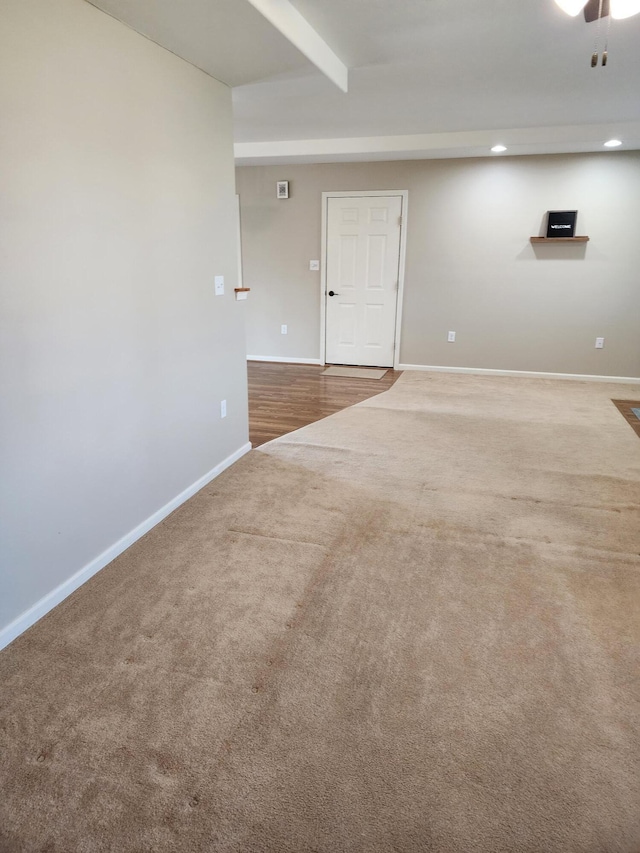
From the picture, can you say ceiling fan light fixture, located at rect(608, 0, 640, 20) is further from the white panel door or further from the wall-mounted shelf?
the white panel door

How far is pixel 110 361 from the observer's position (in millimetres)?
2398

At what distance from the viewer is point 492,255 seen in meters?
6.07

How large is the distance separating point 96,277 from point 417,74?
256 centimetres

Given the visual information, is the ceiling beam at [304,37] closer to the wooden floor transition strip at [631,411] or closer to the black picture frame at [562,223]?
the black picture frame at [562,223]

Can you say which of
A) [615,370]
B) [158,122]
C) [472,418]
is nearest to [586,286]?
[615,370]

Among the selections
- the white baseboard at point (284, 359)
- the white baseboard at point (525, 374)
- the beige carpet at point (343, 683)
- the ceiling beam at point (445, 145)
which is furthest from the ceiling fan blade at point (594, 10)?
the white baseboard at point (284, 359)

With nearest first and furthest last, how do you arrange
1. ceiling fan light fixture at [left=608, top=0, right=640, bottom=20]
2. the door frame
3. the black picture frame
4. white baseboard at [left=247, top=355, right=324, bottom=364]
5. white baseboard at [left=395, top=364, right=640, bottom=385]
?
1. ceiling fan light fixture at [left=608, top=0, right=640, bottom=20]
2. the black picture frame
3. white baseboard at [left=395, top=364, right=640, bottom=385]
4. the door frame
5. white baseboard at [left=247, top=355, right=324, bottom=364]

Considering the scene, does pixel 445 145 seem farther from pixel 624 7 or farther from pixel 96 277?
pixel 96 277

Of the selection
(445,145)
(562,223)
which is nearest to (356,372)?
(445,145)

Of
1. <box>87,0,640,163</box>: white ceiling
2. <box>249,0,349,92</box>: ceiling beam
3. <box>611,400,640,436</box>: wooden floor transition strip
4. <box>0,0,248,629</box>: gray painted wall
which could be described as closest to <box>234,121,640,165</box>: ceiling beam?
<box>87,0,640,163</box>: white ceiling

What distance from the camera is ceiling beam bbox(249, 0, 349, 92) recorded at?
2320mm

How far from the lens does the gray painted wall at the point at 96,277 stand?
189 centimetres

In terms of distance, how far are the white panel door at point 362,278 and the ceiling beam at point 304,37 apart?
2.83 m

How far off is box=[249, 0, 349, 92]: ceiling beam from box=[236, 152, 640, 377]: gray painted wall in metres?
2.87
